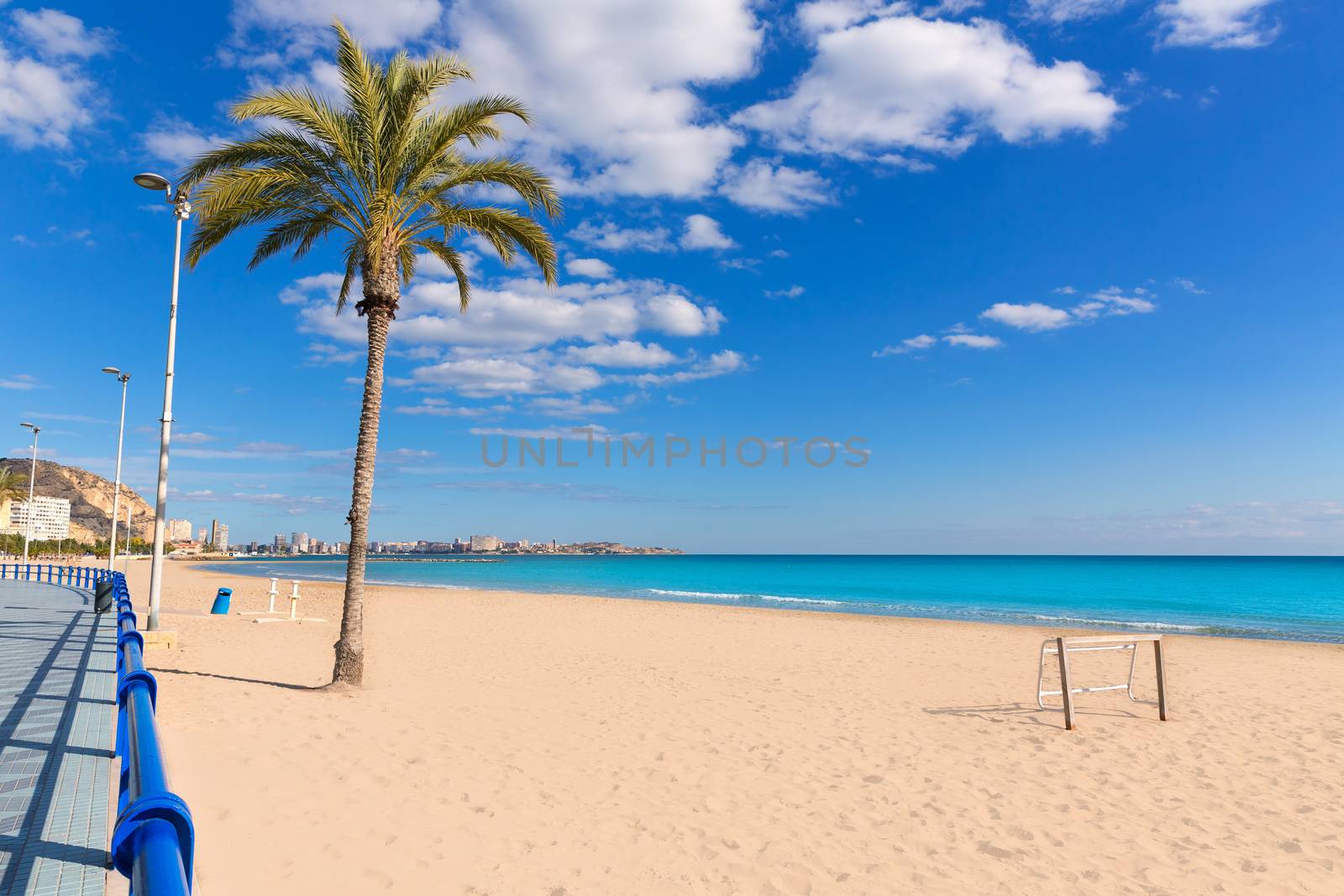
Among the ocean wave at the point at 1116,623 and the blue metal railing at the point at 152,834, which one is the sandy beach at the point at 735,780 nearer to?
the blue metal railing at the point at 152,834

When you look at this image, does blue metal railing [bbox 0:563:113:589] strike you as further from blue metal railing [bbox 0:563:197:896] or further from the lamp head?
blue metal railing [bbox 0:563:197:896]

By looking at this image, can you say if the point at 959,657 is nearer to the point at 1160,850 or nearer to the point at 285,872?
the point at 1160,850

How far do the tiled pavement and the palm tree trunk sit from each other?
9.66 ft

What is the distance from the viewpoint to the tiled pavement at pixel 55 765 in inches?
149

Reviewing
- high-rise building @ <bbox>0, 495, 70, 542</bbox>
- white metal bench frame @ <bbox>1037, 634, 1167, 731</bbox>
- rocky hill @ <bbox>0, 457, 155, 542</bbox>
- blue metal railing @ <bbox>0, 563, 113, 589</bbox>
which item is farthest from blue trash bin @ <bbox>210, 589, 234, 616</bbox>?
rocky hill @ <bbox>0, 457, 155, 542</bbox>

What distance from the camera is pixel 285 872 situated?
191 inches

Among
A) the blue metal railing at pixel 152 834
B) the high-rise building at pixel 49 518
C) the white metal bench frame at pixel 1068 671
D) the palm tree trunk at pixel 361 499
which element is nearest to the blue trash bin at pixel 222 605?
the palm tree trunk at pixel 361 499

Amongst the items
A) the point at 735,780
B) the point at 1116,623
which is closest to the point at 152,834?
the point at 735,780

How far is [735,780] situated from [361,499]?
296 inches

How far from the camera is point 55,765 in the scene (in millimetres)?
5352

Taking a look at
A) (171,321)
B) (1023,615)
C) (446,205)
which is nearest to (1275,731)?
(446,205)

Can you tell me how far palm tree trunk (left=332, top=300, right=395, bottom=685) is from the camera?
11.3 metres

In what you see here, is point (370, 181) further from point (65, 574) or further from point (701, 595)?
point (701, 595)

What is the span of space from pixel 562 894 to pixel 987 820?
382 cm
